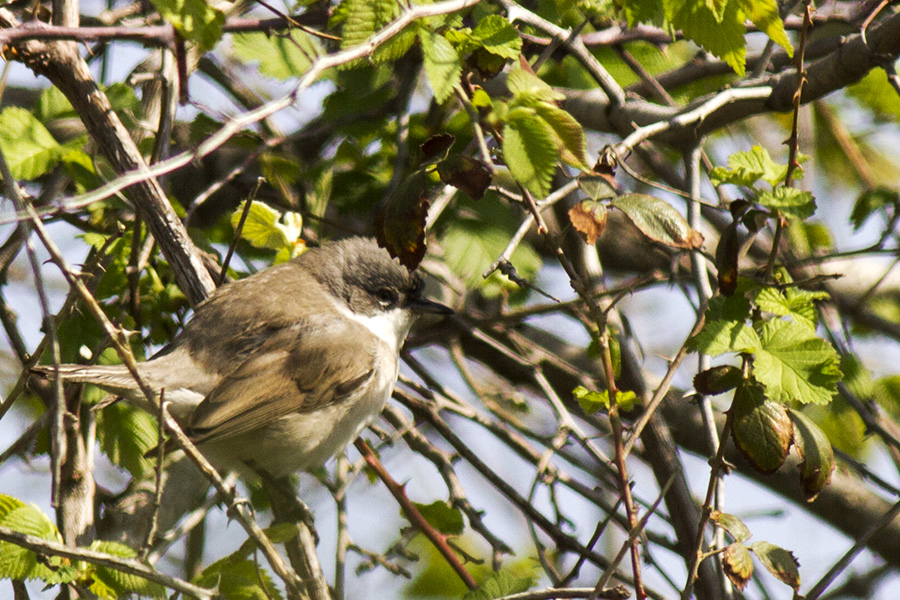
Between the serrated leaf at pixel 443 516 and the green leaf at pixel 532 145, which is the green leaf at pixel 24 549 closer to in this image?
the serrated leaf at pixel 443 516

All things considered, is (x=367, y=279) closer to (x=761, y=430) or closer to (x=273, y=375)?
(x=273, y=375)

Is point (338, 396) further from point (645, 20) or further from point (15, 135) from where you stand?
point (645, 20)

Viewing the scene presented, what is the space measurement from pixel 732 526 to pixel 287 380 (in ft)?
6.04

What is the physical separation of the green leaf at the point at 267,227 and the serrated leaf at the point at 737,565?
6.12ft

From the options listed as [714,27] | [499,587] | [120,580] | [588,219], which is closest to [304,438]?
[120,580]

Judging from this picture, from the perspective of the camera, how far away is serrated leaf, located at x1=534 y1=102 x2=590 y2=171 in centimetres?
206

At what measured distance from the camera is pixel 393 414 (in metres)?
3.73

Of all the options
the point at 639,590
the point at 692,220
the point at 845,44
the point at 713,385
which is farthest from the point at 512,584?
the point at 845,44

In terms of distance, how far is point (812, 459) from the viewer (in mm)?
2289

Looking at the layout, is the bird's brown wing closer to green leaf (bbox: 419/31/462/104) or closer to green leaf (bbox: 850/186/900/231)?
green leaf (bbox: 419/31/462/104)

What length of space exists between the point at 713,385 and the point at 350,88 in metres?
2.14

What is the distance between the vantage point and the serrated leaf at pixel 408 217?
2.19 metres

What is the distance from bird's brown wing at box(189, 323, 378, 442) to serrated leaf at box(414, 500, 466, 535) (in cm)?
59

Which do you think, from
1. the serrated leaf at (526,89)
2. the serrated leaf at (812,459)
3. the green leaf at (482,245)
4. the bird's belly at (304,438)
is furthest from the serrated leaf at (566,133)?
the bird's belly at (304,438)
